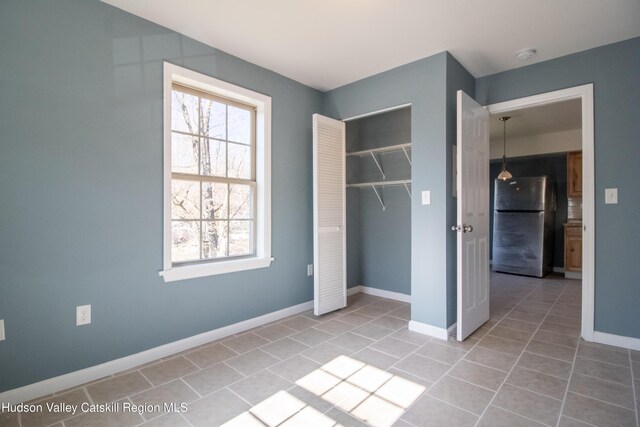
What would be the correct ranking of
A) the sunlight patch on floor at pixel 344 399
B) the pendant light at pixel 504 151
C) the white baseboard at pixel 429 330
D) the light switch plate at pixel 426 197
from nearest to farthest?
the sunlight patch on floor at pixel 344 399 → the white baseboard at pixel 429 330 → the light switch plate at pixel 426 197 → the pendant light at pixel 504 151

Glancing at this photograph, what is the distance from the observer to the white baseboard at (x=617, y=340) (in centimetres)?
253

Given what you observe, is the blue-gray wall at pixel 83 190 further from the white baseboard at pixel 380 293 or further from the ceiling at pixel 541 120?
the ceiling at pixel 541 120

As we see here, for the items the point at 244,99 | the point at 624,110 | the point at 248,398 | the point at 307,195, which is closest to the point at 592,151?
the point at 624,110

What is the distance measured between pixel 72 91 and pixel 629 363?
4173 mm

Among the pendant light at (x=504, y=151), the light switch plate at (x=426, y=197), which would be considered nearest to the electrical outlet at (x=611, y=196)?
the light switch plate at (x=426, y=197)

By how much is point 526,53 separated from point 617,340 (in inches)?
97.3

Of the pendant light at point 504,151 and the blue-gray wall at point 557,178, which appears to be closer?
the pendant light at point 504,151

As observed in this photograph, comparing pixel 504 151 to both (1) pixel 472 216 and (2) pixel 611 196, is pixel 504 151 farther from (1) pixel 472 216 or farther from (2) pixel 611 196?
(1) pixel 472 216

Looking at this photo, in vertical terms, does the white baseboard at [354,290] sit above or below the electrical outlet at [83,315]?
below

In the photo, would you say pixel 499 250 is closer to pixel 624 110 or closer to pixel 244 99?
pixel 624 110

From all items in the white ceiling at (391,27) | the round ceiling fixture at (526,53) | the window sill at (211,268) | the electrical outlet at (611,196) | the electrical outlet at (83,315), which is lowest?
the electrical outlet at (83,315)

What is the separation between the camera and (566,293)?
439 cm

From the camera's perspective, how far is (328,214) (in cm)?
340

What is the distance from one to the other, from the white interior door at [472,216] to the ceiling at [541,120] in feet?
5.09
